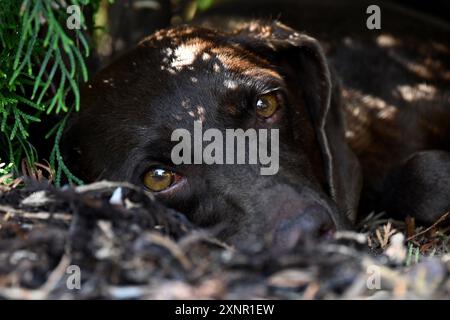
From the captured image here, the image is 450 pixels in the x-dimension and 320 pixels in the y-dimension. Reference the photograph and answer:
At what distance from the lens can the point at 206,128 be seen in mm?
3174

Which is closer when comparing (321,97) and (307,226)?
(307,226)

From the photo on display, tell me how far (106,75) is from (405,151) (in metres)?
1.98

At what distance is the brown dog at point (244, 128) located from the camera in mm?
3084

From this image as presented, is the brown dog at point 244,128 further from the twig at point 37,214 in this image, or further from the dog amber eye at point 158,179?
the twig at point 37,214

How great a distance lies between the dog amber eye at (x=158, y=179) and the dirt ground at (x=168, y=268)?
87 centimetres

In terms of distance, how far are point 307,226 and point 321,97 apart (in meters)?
1.22

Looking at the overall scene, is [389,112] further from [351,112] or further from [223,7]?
[223,7]

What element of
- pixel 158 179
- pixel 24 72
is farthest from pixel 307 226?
pixel 24 72

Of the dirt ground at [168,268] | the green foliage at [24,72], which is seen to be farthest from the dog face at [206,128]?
the dirt ground at [168,268]

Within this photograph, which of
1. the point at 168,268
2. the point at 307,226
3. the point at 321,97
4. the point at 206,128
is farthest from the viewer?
the point at 321,97

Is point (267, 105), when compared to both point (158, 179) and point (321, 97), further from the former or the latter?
point (158, 179)

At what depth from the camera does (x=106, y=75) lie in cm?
354

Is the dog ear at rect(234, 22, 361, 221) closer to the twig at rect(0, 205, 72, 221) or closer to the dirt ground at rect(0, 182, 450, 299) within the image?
the dirt ground at rect(0, 182, 450, 299)
